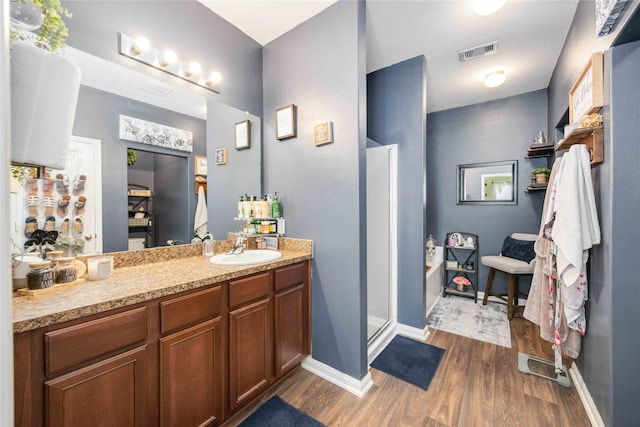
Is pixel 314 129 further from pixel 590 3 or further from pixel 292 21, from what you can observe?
pixel 590 3

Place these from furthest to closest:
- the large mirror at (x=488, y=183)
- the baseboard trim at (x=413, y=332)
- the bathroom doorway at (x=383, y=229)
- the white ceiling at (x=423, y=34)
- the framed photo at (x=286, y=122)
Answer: the large mirror at (x=488, y=183) → the bathroom doorway at (x=383, y=229) → the baseboard trim at (x=413, y=332) → the framed photo at (x=286, y=122) → the white ceiling at (x=423, y=34)

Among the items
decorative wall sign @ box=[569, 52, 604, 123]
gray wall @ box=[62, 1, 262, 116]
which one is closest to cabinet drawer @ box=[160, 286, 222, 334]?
gray wall @ box=[62, 1, 262, 116]

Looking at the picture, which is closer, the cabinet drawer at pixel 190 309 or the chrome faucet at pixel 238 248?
the cabinet drawer at pixel 190 309

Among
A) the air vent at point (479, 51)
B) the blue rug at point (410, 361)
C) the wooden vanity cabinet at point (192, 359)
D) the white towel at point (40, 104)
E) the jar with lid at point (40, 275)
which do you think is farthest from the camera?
the air vent at point (479, 51)

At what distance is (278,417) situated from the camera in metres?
1.50

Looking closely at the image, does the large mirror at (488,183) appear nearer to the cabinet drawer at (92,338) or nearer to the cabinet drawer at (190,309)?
the cabinet drawer at (190,309)

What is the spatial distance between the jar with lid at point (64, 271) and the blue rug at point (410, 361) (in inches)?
79.8

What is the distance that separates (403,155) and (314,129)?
3.83 feet

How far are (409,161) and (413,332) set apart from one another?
1734mm

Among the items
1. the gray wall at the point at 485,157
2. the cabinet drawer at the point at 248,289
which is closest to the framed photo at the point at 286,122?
the cabinet drawer at the point at 248,289

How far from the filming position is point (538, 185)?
9.56 ft

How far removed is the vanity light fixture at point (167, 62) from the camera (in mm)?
1479

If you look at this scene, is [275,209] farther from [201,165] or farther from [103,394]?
[103,394]

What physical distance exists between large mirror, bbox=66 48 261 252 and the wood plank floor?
1.29 metres
